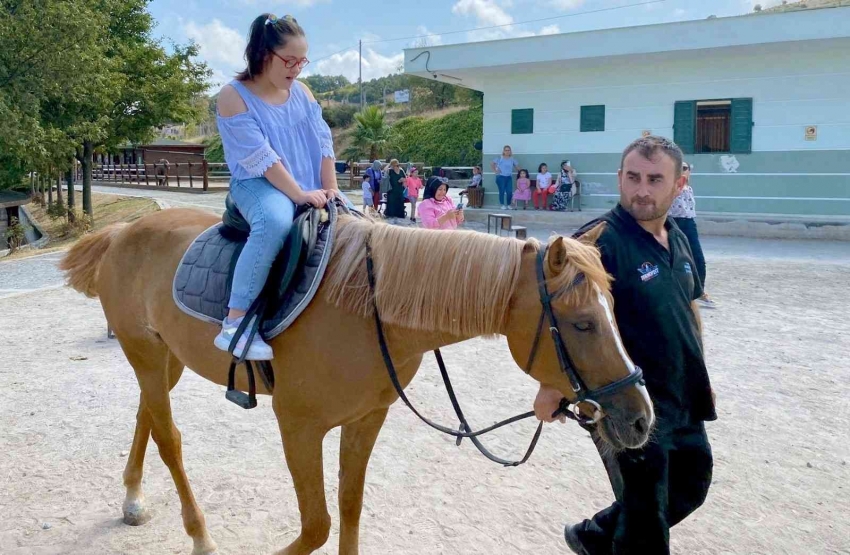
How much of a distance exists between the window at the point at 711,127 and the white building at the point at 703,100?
2cm

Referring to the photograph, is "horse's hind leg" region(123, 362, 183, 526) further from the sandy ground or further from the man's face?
the man's face

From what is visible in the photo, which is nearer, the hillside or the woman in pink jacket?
the woman in pink jacket

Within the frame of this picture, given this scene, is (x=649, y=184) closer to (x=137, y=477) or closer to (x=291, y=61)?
(x=291, y=61)

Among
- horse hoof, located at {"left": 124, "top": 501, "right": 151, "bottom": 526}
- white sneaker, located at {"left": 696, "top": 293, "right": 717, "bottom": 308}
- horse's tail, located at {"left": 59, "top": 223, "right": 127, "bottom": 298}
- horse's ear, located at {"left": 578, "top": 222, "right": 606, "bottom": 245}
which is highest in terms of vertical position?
horse's ear, located at {"left": 578, "top": 222, "right": 606, "bottom": 245}

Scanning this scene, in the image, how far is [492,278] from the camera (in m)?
2.23

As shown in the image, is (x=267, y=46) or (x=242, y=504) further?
(x=242, y=504)

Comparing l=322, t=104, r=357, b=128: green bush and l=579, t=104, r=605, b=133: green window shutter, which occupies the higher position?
l=322, t=104, r=357, b=128: green bush

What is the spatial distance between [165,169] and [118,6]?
489 inches

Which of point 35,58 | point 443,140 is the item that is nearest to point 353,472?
point 35,58

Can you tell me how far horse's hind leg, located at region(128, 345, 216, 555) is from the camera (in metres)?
3.15

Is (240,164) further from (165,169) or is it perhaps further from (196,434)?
(165,169)

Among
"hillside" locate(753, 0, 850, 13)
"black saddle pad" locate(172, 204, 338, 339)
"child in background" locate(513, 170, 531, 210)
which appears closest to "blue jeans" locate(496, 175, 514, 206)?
"child in background" locate(513, 170, 531, 210)

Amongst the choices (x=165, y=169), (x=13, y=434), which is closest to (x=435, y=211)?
(x=13, y=434)

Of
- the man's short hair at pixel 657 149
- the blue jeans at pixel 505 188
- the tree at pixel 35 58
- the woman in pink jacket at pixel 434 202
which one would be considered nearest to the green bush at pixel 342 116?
the tree at pixel 35 58
